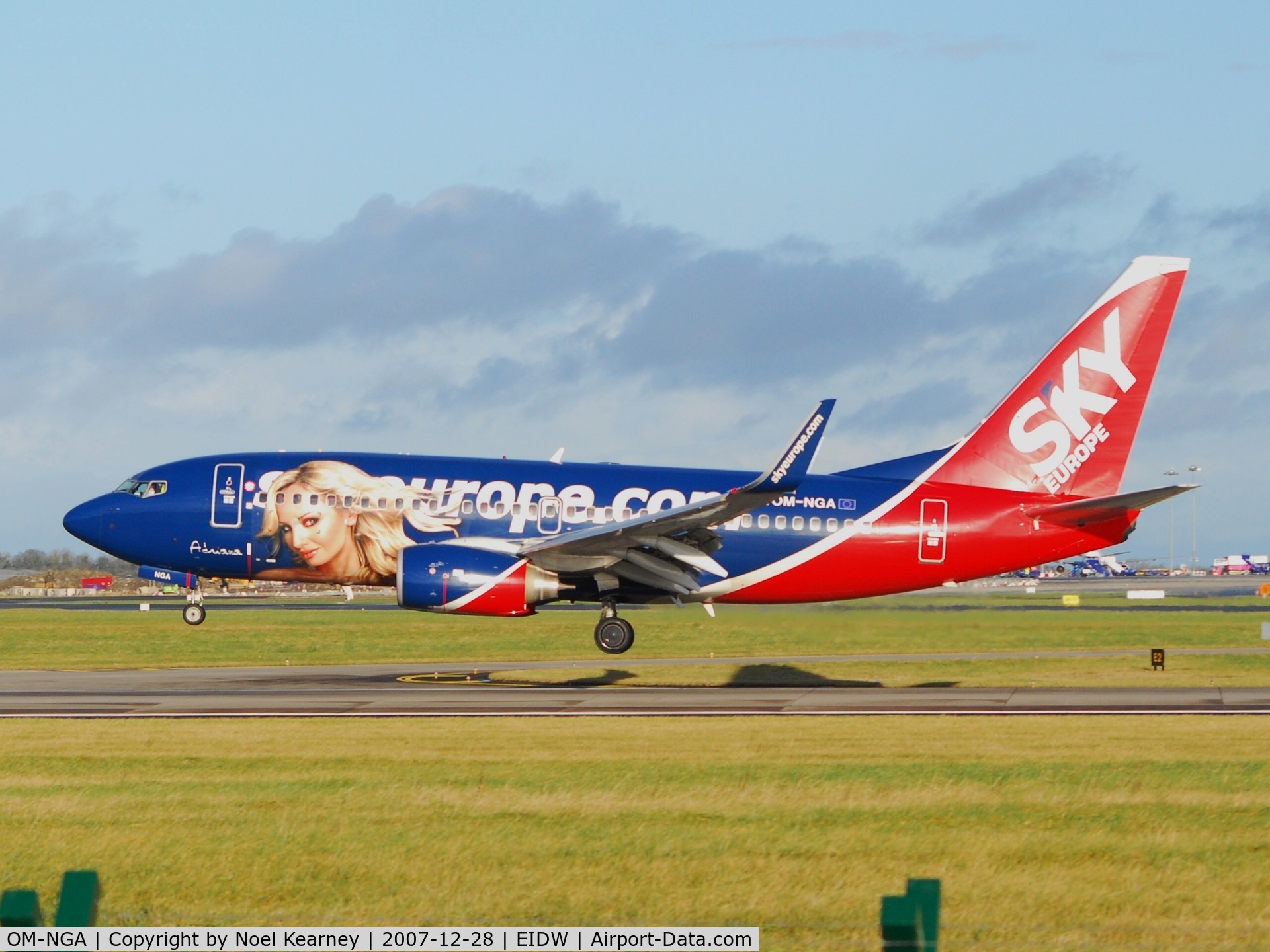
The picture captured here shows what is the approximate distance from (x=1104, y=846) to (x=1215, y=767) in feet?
20.7

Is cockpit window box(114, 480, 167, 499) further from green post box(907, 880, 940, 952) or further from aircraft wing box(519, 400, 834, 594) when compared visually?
green post box(907, 880, 940, 952)

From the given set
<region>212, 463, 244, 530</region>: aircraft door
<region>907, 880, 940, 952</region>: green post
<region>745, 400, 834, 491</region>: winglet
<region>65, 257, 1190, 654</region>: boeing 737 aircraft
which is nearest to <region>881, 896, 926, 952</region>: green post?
<region>907, 880, 940, 952</region>: green post

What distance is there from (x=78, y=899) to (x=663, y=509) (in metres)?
32.7

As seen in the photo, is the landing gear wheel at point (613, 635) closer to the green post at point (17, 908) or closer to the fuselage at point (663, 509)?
the fuselage at point (663, 509)

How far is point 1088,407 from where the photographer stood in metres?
39.1

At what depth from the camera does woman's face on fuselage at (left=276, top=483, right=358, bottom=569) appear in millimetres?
39031

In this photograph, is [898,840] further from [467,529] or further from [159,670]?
[159,670]

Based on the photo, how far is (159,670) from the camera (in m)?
44.1

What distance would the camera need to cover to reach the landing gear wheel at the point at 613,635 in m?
38.5

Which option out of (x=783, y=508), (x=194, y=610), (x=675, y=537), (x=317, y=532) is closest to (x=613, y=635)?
(x=675, y=537)

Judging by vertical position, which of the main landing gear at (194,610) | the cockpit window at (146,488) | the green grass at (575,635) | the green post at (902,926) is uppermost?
the cockpit window at (146,488)

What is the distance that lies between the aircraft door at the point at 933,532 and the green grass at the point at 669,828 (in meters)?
A: 13.7

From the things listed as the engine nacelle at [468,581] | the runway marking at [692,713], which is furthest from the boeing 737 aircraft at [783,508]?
the runway marking at [692,713]

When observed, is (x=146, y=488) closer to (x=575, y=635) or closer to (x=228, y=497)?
(x=228, y=497)
